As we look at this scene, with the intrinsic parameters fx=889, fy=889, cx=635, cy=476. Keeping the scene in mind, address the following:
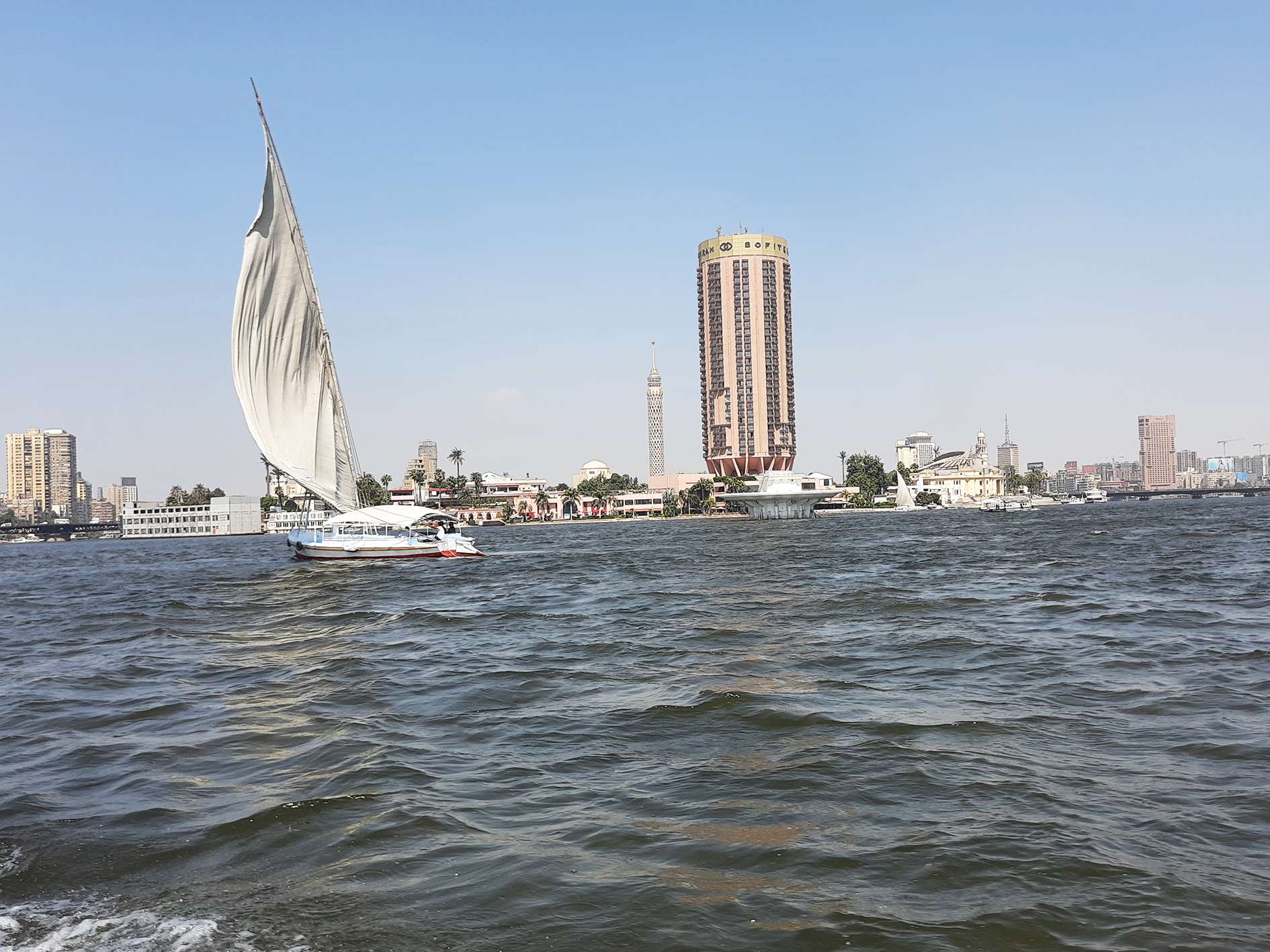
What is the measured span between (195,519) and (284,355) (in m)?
147

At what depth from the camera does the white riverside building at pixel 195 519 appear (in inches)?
6934

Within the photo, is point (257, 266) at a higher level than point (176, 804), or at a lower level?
higher

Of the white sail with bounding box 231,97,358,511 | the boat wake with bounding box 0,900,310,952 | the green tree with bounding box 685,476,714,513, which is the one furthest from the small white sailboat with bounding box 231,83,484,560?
the green tree with bounding box 685,476,714,513

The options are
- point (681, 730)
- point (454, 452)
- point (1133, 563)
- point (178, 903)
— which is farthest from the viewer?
point (454, 452)

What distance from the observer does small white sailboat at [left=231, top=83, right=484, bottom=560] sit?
4494 centimetres

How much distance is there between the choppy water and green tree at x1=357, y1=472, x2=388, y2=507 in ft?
509

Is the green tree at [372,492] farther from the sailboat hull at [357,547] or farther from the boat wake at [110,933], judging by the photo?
the boat wake at [110,933]

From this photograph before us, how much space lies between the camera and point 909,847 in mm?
7211

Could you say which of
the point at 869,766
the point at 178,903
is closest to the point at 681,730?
the point at 869,766

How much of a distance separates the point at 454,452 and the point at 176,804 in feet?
617

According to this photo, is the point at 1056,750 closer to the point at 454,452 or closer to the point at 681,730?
the point at 681,730

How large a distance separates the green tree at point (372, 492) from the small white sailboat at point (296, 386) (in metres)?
117

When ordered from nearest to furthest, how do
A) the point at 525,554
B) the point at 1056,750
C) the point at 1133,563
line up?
1. the point at 1056,750
2. the point at 1133,563
3. the point at 525,554

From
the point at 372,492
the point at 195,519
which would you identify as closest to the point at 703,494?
the point at 372,492
